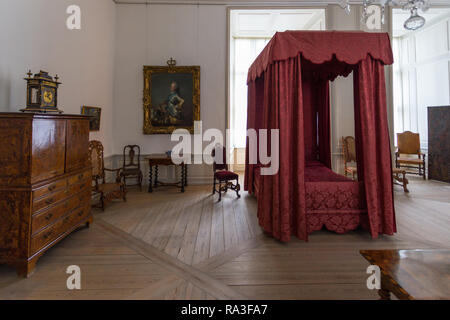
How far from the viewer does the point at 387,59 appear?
10.9 ft

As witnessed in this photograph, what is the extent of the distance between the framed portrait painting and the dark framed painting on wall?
127 cm

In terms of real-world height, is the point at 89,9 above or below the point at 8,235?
above

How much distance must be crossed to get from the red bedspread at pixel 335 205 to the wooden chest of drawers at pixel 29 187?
3301 millimetres

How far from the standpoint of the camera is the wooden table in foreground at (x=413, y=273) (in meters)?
1.32

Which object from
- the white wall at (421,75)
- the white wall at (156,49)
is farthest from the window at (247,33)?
the white wall at (421,75)

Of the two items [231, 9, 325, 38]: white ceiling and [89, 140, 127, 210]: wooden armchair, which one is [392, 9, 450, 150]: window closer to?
[231, 9, 325, 38]: white ceiling

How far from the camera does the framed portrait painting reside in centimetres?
666

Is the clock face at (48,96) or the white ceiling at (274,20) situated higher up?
the white ceiling at (274,20)

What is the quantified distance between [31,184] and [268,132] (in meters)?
2.94

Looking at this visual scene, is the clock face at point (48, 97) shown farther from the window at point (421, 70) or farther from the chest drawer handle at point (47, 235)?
the window at point (421, 70)

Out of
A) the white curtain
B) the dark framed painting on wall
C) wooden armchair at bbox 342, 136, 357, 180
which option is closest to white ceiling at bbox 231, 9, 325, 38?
the white curtain

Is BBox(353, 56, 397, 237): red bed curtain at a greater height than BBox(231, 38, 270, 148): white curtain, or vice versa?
BBox(231, 38, 270, 148): white curtain

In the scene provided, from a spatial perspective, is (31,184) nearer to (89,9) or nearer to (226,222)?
(226,222)
